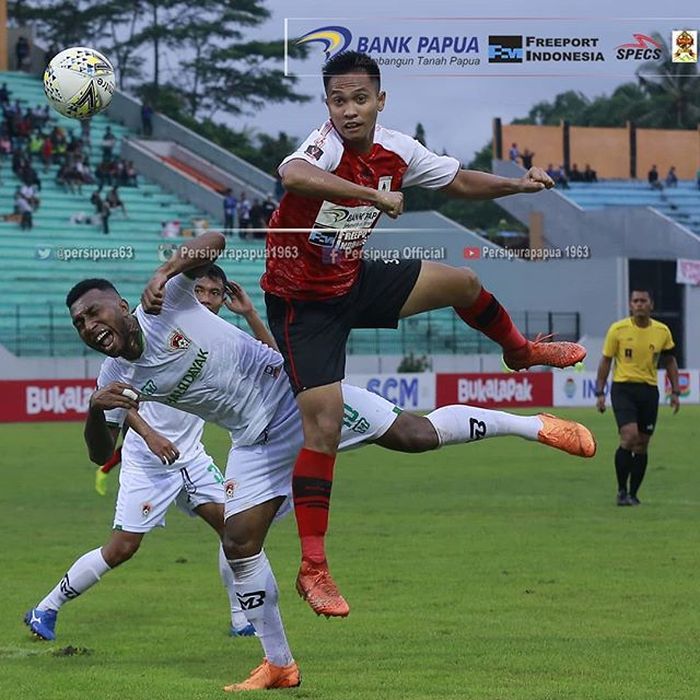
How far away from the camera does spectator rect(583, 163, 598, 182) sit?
112ft

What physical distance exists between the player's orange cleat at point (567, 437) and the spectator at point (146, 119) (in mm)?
24633

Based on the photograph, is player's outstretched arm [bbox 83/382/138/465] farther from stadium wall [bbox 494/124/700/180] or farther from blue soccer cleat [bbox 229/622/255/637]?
stadium wall [bbox 494/124/700/180]

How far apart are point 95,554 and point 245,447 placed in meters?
1.90

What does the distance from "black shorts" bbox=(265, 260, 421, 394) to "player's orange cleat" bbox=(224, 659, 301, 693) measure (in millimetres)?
1336

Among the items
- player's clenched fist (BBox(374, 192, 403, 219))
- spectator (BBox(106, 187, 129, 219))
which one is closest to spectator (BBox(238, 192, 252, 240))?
spectator (BBox(106, 187, 129, 219))

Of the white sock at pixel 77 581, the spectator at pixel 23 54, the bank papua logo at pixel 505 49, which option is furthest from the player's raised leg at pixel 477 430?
the spectator at pixel 23 54

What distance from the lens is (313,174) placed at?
278 inches

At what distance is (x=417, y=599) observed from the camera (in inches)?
401

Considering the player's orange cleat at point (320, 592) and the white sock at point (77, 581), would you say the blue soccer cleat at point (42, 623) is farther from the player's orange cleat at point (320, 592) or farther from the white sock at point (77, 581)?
the player's orange cleat at point (320, 592)

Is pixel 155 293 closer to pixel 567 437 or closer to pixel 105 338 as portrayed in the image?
pixel 105 338

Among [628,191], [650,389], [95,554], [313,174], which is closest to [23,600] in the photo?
[95,554]

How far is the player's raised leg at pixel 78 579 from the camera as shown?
8938 millimetres

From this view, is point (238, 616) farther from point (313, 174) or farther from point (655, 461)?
point (655, 461)

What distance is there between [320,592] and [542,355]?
2.12 meters
